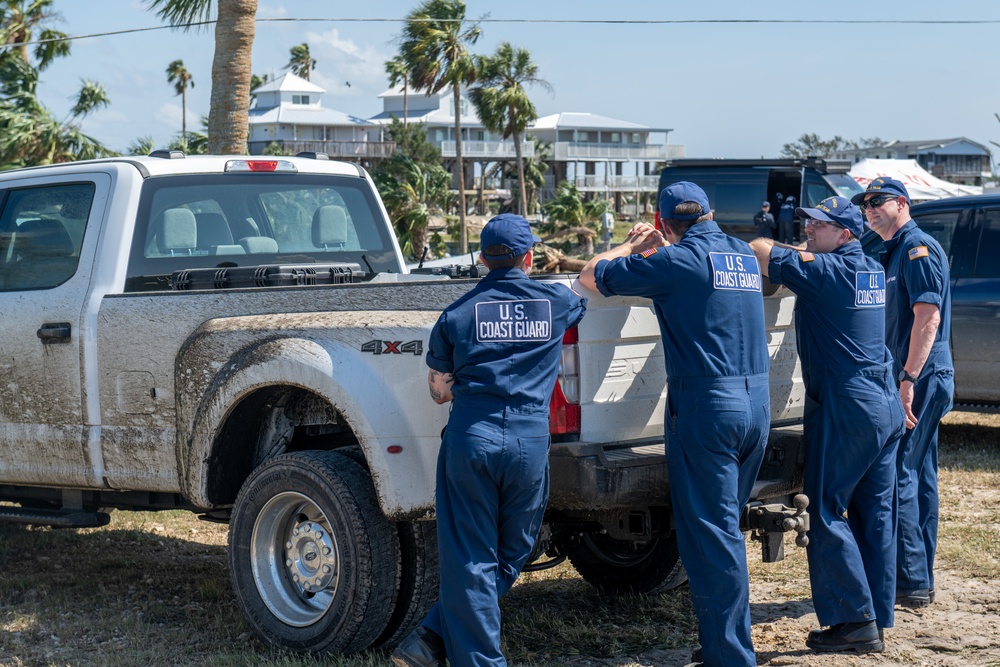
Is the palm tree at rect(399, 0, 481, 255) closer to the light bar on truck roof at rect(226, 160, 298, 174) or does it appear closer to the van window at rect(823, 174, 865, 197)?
the van window at rect(823, 174, 865, 197)

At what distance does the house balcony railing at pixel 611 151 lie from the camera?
8088 centimetres

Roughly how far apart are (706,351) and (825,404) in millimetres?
809

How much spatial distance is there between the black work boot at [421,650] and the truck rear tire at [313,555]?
0.89 feet

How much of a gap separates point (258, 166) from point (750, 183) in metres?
15.3

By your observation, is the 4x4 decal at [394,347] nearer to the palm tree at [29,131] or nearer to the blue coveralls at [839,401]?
the blue coveralls at [839,401]

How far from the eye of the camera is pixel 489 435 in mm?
4023

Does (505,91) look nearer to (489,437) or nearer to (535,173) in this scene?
(535,173)

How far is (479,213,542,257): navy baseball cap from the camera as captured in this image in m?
4.23

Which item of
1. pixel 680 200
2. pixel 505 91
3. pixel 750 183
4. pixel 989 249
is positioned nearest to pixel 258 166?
pixel 680 200

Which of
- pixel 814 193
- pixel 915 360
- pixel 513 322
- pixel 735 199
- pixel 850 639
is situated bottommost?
pixel 850 639

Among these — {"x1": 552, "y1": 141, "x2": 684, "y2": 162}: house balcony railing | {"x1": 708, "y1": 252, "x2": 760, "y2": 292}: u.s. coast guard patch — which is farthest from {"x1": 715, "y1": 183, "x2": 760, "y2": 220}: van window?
{"x1": 552, "y1": 141, "x2": 684, "y2": 162}: house balcony railing

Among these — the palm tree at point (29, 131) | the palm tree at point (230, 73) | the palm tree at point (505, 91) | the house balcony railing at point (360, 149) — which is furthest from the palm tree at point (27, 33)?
the house balcony railing at point (360, 149)

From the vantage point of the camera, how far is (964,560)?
6.31m

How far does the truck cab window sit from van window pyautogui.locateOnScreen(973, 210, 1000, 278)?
626cm
